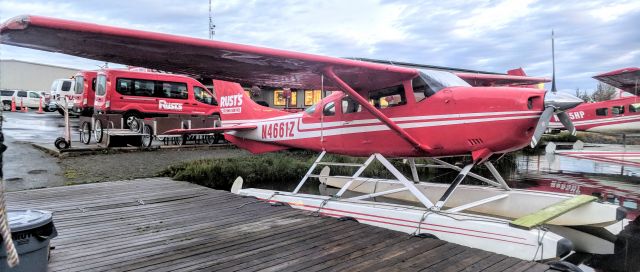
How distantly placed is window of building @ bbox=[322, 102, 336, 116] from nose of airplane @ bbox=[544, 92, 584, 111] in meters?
3.18

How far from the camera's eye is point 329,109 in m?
6.89

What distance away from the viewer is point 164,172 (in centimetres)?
934

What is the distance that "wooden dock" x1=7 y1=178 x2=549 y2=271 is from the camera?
343 cm

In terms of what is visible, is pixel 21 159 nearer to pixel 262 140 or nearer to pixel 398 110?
pixel 262 140

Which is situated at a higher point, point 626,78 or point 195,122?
point 626,78

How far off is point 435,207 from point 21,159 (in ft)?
36.5

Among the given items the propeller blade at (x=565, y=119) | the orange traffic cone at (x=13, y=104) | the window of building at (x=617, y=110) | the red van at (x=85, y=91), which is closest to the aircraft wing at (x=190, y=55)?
the propeller blade at (x=565, y=119)

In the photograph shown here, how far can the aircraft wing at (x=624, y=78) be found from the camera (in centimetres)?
980

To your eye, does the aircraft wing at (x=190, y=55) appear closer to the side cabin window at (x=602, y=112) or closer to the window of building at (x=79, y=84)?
the side cabin window at (x=602, y=112)

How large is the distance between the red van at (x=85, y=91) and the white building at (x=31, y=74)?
29.6m

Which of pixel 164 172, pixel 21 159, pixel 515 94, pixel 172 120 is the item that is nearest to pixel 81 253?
pixel 515 94

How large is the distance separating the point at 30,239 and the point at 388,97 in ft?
15.6

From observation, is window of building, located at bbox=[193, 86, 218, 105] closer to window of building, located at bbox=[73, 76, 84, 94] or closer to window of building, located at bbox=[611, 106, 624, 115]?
window of building, located at bbox=[73, 76, 84, 94]

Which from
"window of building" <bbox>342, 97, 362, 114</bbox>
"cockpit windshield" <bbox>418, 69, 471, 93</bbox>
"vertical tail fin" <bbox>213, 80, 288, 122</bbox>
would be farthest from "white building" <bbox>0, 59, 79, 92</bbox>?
"cockpit windshield" <bbox>418, 69, 471, 93</bbox>
